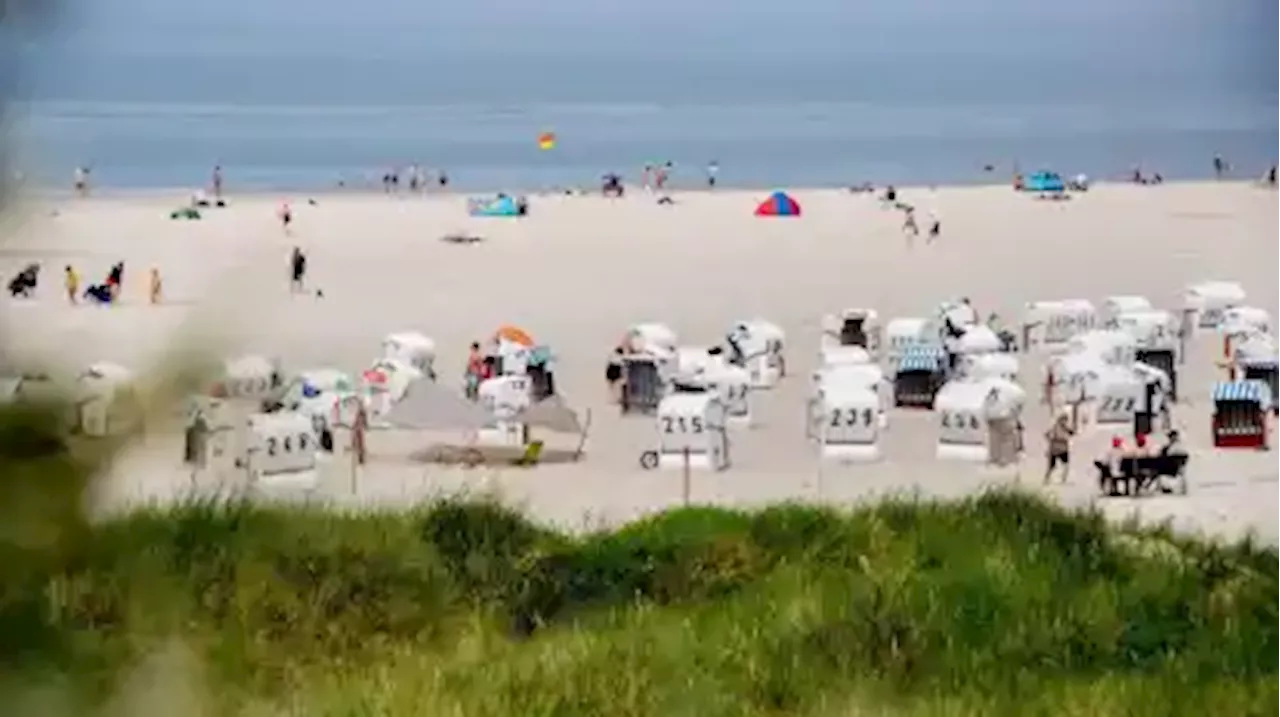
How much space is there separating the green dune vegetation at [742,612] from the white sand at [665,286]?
0.62 m

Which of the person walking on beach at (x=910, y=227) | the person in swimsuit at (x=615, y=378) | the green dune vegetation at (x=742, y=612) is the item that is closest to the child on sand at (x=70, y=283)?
the green dune vegetation at (x=742, y=612)

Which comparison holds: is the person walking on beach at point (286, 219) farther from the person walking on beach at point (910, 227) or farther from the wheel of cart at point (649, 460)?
the wheel of cart at point (649, 460)

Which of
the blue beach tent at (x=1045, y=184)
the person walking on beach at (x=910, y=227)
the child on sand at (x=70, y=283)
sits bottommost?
the child on sand at (x=70, y=283)

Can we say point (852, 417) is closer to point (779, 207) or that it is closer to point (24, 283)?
point (24, 283)

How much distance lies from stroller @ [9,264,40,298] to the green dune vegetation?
12.0 ft

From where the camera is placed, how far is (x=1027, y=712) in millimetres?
7523

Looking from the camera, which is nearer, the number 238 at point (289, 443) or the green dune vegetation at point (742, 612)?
the green dune vegetation at point (742, 612)

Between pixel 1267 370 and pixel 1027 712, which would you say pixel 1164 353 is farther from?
pixel 1027 712

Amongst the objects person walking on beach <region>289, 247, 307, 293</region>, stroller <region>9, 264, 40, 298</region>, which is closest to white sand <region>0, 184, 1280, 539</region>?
stroller <region>9, 264, 40, 298</region>

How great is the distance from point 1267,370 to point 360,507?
44.0ft

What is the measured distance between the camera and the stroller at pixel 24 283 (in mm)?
1500

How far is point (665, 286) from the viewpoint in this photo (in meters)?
35.3

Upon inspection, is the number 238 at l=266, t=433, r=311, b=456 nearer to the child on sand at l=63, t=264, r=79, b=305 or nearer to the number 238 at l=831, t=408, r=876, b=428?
the child on sand at l=63, t=264, r=79, b=305

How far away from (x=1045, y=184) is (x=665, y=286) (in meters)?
21.3
